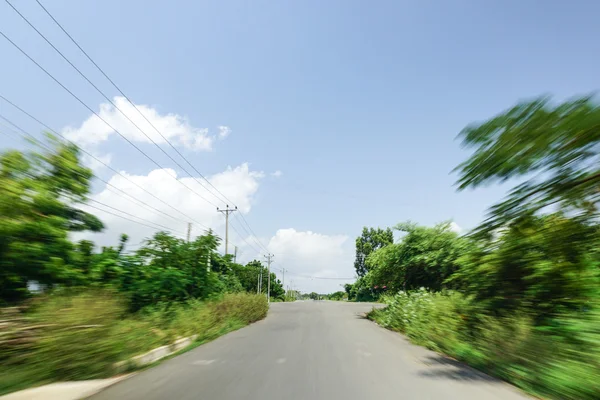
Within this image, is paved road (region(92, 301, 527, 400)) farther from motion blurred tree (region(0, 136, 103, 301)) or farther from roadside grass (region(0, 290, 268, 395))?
motion blurred tree (region(0, 136, 103, 301))

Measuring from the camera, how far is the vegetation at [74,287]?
6223 millimetres

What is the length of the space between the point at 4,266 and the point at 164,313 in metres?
5.20

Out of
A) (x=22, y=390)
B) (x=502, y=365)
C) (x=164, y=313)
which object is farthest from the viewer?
(x=164, y=313)

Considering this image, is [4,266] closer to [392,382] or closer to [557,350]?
[392,382]

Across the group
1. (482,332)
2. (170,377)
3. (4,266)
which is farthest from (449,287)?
(4,266)

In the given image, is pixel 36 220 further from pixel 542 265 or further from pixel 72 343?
pixel 542 265

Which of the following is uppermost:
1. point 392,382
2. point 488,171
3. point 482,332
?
point 488,171

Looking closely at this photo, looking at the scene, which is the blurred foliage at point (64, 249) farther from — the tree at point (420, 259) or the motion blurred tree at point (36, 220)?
the tree at point (420, 259)

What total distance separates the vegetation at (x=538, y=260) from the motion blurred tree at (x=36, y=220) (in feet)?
33.9

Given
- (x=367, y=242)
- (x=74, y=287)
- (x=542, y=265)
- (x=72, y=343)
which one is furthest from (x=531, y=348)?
(x=367, y=242)

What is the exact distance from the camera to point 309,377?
7.16 m

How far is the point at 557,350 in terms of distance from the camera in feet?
21.0

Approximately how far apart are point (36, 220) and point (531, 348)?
458 inches

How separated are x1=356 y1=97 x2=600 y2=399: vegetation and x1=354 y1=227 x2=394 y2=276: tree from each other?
59087mm
